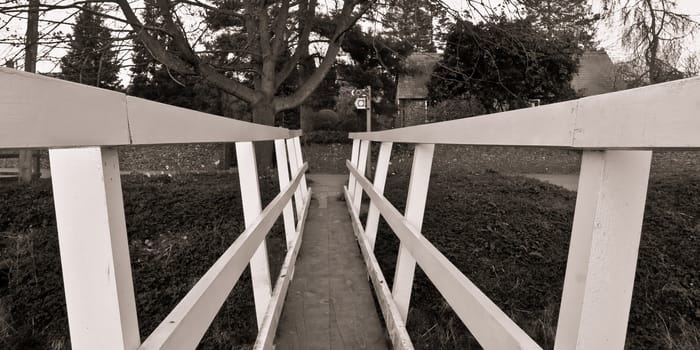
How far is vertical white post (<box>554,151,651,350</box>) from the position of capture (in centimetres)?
70

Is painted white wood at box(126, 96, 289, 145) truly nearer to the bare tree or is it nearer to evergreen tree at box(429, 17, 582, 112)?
the bare tree

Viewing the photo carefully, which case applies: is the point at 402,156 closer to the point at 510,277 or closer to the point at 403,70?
the point at 403,70

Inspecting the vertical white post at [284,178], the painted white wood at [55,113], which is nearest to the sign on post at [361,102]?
the vertical white post at [284,178]

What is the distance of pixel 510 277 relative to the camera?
4.34 meters

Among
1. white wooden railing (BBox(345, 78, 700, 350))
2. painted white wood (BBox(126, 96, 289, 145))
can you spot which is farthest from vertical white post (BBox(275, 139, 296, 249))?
white wooden railing (BBox(345, 78, 700, 350))

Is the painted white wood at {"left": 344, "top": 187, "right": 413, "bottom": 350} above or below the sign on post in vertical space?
below

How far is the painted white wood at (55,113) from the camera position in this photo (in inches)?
22.4

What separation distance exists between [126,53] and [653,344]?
8774mm

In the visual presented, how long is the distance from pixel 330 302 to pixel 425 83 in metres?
18.2

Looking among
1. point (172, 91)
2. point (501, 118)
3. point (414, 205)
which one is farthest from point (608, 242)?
point (172, 91)

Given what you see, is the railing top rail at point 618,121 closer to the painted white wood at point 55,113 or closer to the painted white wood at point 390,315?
the painted white wood at point 55,113

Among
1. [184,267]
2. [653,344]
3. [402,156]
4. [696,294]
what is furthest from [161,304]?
[402,156]

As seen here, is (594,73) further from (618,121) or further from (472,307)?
(618,121)

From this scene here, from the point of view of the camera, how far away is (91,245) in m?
0.74
